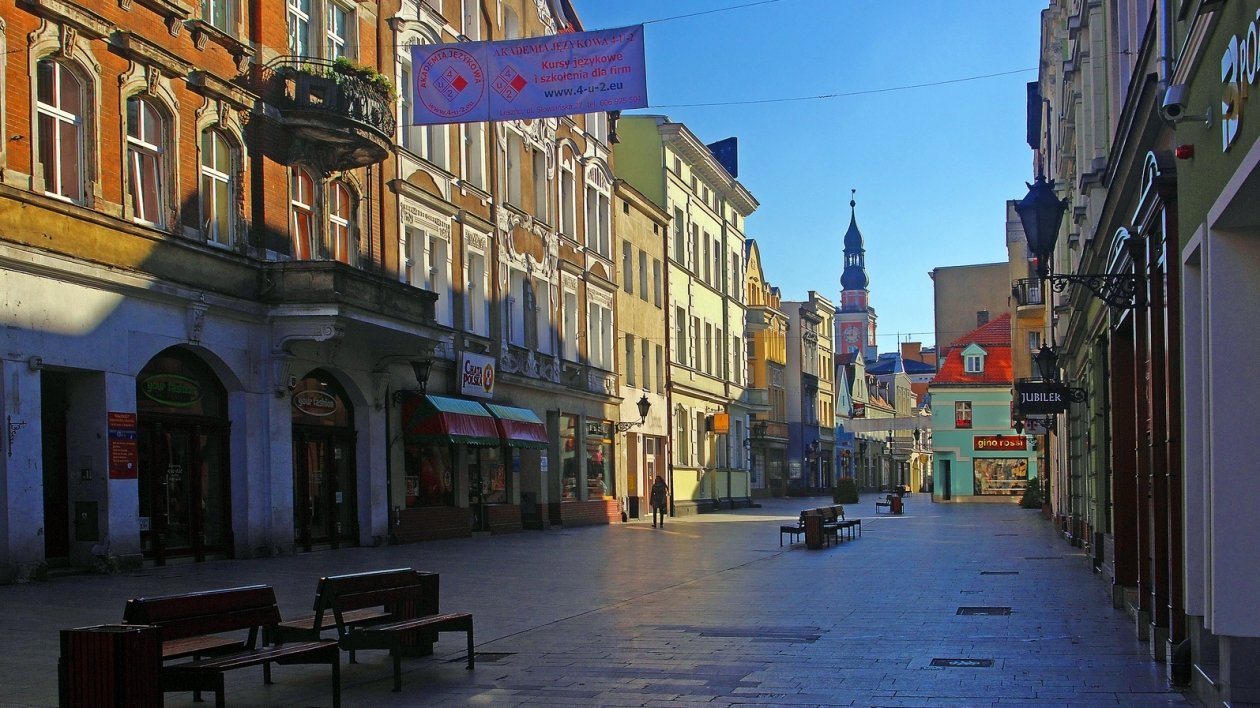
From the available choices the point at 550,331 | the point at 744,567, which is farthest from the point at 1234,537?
the point at 550,331

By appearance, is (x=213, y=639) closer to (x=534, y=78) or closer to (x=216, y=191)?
(x=534, y=78)

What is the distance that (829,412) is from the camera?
97.2 metres

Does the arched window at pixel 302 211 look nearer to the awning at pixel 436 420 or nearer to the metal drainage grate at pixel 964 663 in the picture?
the awning at pixel 436 420

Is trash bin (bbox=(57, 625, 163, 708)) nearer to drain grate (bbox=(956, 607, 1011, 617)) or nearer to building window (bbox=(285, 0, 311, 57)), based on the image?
drain grate (bbox=(956, 607, 1011, 617))

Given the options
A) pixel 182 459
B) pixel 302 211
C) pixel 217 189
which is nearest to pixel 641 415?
pixel 302 211

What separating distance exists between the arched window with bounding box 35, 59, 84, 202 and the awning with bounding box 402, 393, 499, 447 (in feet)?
37.6

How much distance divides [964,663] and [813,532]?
55.8 feet

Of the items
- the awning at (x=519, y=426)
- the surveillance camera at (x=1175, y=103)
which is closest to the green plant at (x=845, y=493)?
the awning at (x=519, y=426)

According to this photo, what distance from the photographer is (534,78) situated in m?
16.3

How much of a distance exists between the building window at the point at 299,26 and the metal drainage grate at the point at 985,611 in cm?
1666

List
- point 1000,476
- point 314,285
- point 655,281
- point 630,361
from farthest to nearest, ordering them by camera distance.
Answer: point 1000,476 < point 655,281 < point 630,361 < point 314,285

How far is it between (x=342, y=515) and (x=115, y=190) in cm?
947

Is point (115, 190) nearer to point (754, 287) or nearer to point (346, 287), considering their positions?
point (346, 287)

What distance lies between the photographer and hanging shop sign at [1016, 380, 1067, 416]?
963 inches
